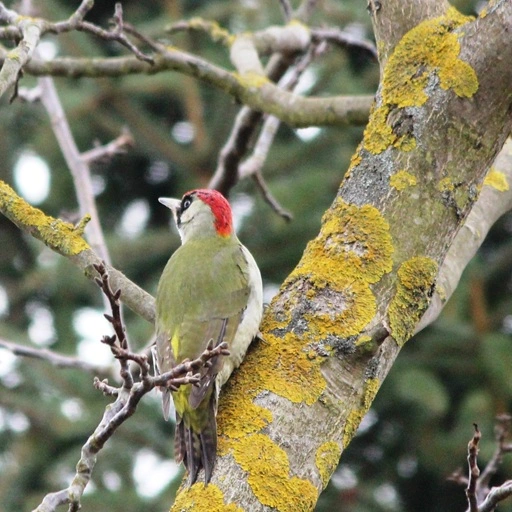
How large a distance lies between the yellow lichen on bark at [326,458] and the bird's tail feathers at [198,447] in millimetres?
306

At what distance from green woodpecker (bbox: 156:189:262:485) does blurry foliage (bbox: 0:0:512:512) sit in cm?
277

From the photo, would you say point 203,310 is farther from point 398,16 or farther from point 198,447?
point 398,16

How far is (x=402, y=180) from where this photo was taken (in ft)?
10.2

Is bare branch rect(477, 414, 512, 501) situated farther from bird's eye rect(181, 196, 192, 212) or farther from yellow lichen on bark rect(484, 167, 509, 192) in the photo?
bird's eye rect(181, 196, 192, 212)

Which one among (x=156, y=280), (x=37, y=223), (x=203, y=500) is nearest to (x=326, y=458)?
(x=203, y=500)

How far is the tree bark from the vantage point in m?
2.80

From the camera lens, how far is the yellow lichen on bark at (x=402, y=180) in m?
3.09

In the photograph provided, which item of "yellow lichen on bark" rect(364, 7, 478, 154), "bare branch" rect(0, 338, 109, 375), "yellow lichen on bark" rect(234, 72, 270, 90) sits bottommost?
"bare branch" rect(0, 338, 109, 375)

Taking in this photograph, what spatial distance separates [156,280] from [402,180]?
5677 mm

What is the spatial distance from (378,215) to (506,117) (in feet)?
1.87

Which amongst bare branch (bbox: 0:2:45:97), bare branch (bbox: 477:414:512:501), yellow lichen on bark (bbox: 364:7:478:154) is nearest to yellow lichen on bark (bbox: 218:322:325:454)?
yellow lichen on bark (bbox: 364:7:478:154)

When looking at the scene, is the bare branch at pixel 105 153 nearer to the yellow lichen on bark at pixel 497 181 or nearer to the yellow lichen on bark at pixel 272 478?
the yellow lichen on bark at pixel 497 181

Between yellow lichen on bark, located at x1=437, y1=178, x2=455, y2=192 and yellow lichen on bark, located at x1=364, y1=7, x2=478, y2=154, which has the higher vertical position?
yellow lichen on bark, located at x1=364, y1=7, x2=478, y2=154

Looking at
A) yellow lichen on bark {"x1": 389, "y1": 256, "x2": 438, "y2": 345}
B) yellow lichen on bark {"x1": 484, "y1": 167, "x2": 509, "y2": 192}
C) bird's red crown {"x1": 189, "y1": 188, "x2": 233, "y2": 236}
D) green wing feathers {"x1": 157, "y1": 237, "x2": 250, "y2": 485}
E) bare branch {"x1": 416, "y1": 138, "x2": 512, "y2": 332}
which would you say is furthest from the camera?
bird's red crown {"x1": 189, "y1": 188, "x2": 233, "y2": 236}
